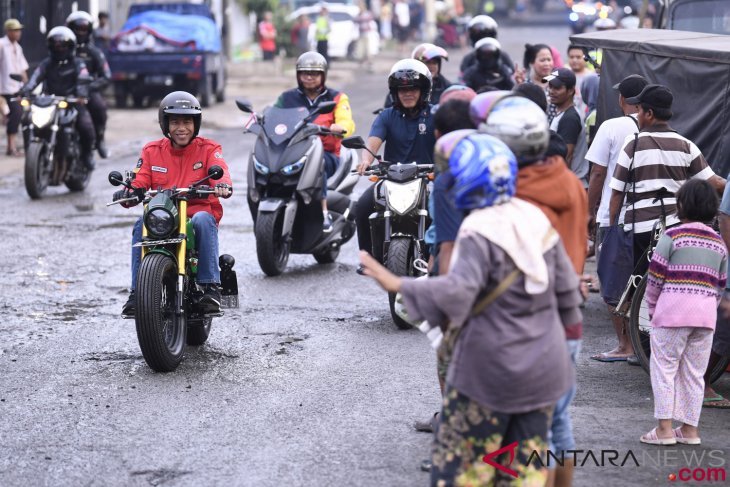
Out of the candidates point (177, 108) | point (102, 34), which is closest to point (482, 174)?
point (177, 108)

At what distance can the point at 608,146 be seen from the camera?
8.14 m

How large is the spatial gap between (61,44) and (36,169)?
1527mm

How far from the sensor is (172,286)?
25.3ft

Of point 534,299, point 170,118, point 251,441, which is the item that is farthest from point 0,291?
point 534,299

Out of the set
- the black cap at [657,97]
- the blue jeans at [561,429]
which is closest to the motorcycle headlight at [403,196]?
the black cap at [657,97]

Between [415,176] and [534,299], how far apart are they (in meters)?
4.59

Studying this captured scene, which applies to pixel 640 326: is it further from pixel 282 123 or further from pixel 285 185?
pixel 282 123

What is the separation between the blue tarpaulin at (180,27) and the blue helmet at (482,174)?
21.5 metres

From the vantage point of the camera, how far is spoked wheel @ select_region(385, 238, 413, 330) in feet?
28.7

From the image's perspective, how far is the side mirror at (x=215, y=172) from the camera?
7.79 m

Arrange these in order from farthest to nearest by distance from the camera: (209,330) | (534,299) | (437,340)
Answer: (209,330)
(437,340)
(534,299)

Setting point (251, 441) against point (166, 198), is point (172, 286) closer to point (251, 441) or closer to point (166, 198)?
point (166, 198)

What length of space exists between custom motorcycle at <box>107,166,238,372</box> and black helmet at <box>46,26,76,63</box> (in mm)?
7164

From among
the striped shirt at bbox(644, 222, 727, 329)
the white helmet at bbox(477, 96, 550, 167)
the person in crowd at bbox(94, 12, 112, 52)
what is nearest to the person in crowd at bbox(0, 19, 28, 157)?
the person in crowd at bbox(94, 12, 112, 52)
